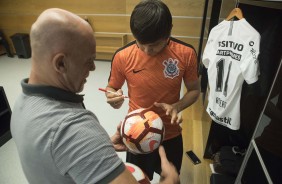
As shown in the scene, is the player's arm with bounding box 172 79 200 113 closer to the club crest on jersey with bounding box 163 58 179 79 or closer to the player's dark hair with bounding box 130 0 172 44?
the club crest on jersey with bounding box 163 58 179 79

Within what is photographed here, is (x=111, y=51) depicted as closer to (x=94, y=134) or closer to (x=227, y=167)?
(x=227, y=167)

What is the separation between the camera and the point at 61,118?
0.55m

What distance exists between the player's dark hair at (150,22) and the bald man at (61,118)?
0.51 meters

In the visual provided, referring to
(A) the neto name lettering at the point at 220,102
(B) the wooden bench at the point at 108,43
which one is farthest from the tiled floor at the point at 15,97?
(A) the neto name lettering at the point at 220,102

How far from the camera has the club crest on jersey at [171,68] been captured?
4.06 feet

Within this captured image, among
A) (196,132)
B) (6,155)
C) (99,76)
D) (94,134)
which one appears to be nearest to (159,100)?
(94,134)

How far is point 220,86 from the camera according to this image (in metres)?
1.57

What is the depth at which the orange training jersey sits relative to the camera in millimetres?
1241

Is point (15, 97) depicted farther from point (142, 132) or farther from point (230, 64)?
point (230, 64)

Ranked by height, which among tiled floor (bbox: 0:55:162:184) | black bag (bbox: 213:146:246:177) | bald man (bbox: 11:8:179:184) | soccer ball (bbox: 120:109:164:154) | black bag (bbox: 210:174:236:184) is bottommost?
tiled floor (bbox: 0:55:162:184)

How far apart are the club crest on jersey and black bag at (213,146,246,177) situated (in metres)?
1.04

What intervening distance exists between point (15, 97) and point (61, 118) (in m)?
3.27

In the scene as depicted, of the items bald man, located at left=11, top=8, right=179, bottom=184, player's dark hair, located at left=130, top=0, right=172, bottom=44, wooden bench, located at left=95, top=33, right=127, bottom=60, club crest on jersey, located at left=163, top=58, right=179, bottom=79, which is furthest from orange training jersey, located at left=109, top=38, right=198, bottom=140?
wooden bench, located at left=95, top=33, right=127, bottom=60

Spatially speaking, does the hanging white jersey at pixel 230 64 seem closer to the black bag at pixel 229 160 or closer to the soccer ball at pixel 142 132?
the black bag at pixel 229 160
